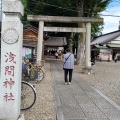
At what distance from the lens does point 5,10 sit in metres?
4.49

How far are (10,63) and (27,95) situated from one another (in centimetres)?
202

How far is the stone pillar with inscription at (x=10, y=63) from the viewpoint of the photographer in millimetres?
4535

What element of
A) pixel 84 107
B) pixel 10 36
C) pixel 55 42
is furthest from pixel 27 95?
pixel 55 42

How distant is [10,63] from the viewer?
4.57m

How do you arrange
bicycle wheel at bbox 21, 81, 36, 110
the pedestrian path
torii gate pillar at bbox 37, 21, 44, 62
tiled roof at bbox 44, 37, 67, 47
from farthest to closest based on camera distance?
tiled roof at bbox 44, 37, 67, 47
torii gate pillar at bbox 37, 21, 44, 62
bicycle wheel at bbox 21, 81, 36, 110
the pedestrian path

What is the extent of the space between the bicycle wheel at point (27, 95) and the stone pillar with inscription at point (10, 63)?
1474 mm

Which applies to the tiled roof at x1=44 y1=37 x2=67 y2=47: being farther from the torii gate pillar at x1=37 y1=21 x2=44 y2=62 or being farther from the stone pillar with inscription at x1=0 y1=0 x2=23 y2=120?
the stone pillar with inscription at x1=0 y1=0 x2=23 y2=120

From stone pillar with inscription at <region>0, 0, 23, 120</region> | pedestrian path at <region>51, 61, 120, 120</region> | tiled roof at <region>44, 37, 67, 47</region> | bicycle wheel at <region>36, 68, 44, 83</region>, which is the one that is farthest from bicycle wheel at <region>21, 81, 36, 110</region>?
tiled roof at <region>44, 37, 67, 47</region>

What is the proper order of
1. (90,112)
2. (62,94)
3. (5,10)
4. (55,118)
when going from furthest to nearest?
(62,94) → (90,112) → (55,118) → (5,10)

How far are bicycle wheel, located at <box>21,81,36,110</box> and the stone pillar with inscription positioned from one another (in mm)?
1474

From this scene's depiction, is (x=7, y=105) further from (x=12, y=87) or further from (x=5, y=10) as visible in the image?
(x=5, y=10)

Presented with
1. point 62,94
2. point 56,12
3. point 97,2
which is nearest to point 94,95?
point 62,94

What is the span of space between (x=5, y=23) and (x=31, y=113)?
8.07 ft

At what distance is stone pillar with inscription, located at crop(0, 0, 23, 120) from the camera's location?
4535 millimetres
